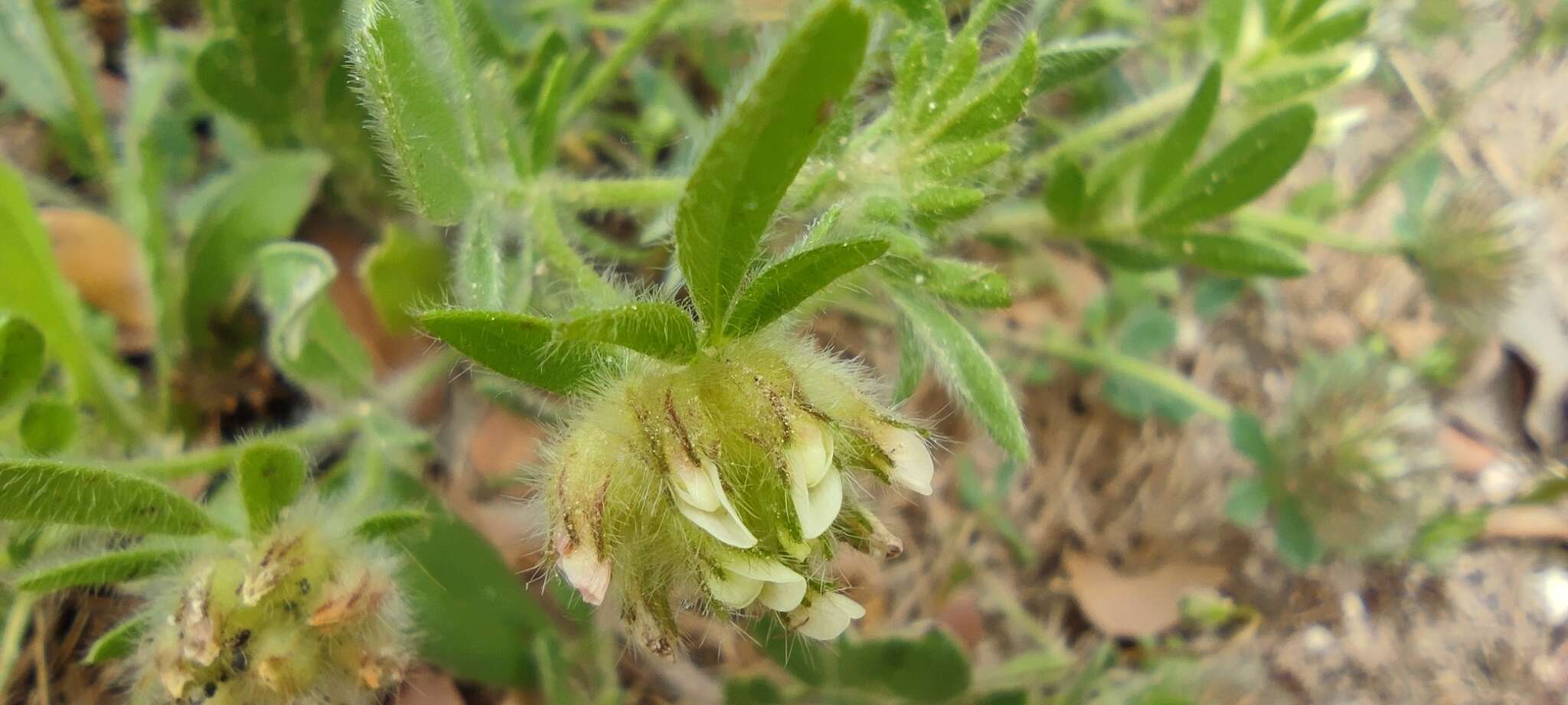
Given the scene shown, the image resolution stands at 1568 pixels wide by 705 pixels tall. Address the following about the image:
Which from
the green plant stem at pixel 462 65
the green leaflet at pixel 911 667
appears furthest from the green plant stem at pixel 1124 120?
the green plant stem at pixel 462 65

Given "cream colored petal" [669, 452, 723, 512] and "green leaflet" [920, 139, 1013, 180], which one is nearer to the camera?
"cream colored petal" [669, 452, 723, 512]

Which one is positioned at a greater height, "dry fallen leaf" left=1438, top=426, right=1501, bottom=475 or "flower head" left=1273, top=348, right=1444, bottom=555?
"flower head" left=1273, top=348, right=1444, bottom=555

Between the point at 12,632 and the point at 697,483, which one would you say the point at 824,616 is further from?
the point at 12,632

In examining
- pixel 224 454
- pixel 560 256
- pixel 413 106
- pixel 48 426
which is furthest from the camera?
pixel 224 454

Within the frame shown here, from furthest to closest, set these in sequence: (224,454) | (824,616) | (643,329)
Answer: (224,454)
(824,616)
(643,329)

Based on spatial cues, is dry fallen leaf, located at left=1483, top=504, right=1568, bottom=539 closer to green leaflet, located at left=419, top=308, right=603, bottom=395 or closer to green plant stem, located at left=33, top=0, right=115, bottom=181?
green leaflet, located at left=419, top=308, right=603, bottom=395

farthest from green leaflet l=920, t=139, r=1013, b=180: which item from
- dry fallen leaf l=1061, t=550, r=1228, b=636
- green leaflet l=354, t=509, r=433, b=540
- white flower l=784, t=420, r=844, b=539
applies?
dry fallen leaf l=1061, t=550, r=1228, b=636

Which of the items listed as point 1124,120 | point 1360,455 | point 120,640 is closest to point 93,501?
point 120,640

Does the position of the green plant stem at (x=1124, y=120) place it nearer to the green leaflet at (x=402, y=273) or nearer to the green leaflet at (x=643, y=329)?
the green leaflet at (x=643, y=329)
